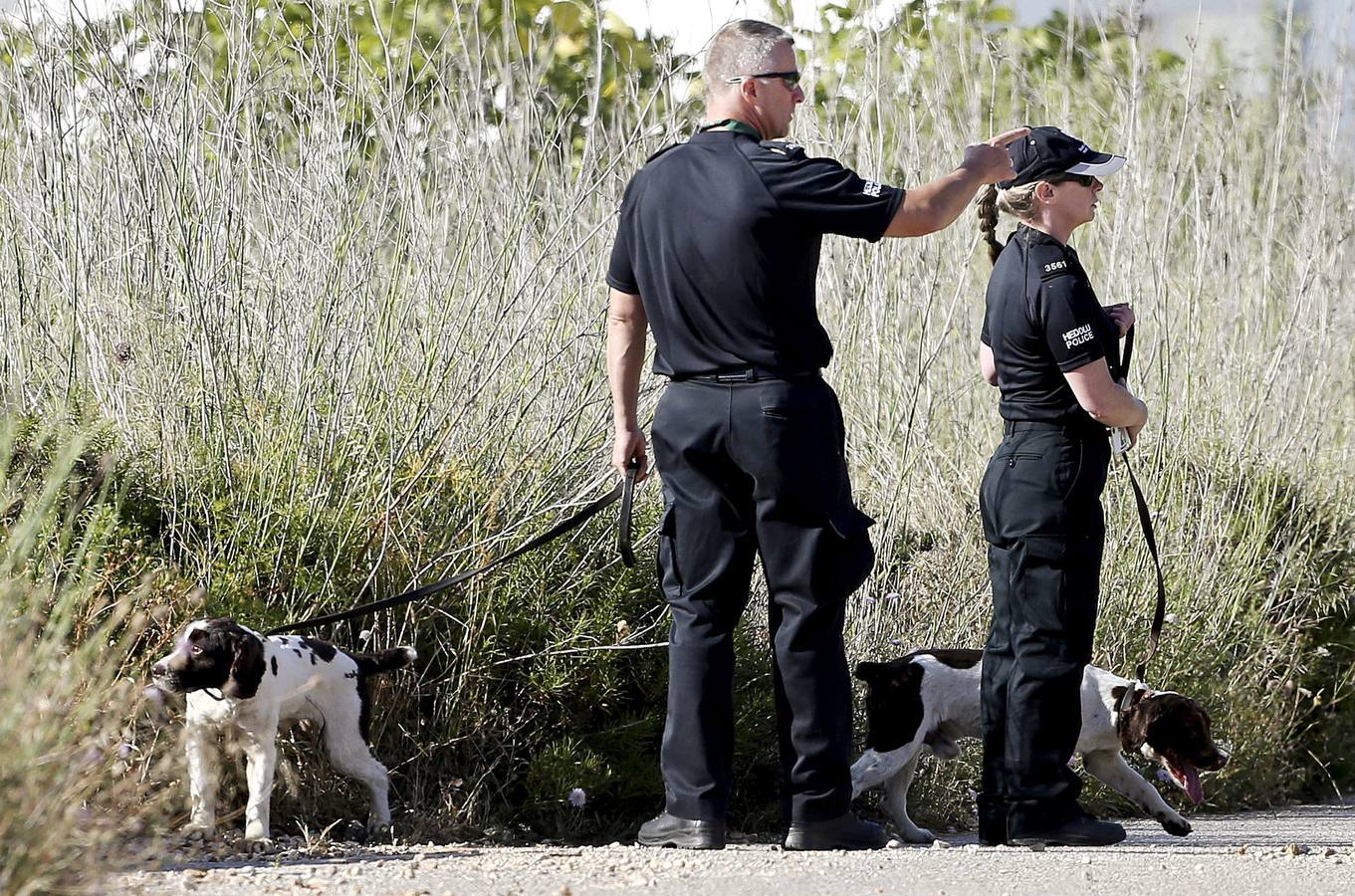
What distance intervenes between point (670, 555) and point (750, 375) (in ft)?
1.90

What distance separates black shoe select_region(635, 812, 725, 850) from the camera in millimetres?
4645

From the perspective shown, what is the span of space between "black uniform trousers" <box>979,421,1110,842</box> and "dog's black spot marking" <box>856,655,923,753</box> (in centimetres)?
42

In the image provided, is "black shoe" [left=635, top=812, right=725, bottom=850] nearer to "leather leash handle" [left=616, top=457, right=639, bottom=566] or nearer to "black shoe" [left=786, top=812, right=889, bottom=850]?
"black shoe" [left=786, top=812, right=889, bottom=850]

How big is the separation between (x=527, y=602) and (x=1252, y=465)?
12.1ft

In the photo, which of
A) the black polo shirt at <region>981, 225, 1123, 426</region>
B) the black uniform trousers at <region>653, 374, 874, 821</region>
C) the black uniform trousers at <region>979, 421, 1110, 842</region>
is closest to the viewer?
the black uniform trousers at <region>653, 374, 874, 821</region>

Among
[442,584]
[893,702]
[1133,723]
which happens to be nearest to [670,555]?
[442,584]

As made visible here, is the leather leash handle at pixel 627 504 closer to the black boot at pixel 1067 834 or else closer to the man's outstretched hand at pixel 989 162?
the man's outstretched hand at pixel 989 162

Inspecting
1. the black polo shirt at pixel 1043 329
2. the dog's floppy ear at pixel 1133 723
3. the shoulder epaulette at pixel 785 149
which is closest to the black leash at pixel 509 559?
the shoulder epaulette at pixel 785 149

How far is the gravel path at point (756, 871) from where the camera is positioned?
161 inches

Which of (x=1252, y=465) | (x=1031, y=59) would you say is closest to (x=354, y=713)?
(x=1252, y=465)

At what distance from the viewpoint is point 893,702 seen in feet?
18.0

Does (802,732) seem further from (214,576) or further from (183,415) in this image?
(183,415)

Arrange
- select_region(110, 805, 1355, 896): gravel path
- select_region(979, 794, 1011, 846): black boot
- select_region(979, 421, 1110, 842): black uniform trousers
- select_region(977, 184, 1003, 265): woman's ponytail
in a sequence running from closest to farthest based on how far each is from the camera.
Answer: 1. select_region(110, 805, 1355, 896): gravel path
2. select_region(979, 421, 1110, 842): black uniform trousers
3. select_region(979, 794, 1011, 846): black boot
4. select_region(977, 184, 1003, 265): woman's ponytail

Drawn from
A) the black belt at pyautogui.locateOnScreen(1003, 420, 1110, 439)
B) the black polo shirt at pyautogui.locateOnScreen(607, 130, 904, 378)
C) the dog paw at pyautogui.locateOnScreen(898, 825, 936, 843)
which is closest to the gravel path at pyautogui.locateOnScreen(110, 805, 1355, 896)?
the dog paw at pyautogui.locateOnScreen(898, 825, 936, 843)
